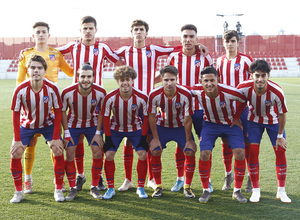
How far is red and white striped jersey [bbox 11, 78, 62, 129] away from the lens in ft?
12.8

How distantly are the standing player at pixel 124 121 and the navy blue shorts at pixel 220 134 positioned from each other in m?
0.65

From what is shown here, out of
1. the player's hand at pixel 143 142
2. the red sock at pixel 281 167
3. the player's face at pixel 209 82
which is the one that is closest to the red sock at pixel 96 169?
the player's hand at pixel 143 142

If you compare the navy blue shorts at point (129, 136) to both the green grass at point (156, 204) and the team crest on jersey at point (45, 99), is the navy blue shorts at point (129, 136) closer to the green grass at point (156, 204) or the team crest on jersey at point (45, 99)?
the green grass at point (156, 204)

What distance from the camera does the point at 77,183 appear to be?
171 inches

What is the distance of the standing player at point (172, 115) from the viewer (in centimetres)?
399

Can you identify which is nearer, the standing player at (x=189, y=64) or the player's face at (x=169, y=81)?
the player's face at (x=169, y=81)

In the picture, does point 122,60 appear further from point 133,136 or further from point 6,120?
point 6,120

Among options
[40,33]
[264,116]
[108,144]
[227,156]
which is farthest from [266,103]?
[40,33]

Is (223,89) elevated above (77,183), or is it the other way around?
(223,89)

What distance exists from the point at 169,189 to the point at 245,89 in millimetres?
1449

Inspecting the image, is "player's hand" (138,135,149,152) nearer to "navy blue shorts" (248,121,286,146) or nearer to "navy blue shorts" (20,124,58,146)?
"navy blue shorts" (20,124,58,146)

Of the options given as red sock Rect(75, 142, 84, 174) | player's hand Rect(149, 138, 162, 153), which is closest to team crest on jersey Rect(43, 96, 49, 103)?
red sock Rect(75, 142, 84, 174)

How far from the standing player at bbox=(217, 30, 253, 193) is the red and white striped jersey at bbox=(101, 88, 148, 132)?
108cm

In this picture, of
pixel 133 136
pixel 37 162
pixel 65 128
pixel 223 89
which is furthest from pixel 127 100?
pixel 37 162
